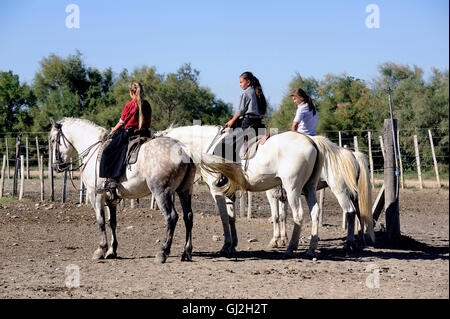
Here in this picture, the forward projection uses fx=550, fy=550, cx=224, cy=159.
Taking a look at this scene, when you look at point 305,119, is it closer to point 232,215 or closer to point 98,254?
point 232,215

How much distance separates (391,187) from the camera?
9500 millimetres

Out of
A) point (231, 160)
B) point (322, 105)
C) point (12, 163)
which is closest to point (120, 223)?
point (231, 160)

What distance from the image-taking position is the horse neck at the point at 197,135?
8523 mm

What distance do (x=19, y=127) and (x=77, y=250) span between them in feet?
79.2

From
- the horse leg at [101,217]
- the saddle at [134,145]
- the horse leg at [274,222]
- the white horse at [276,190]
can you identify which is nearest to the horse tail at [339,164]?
the white horse at [276,190]

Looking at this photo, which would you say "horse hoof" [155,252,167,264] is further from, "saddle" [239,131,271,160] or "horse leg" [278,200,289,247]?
"horse leg" [278,200,289,247]

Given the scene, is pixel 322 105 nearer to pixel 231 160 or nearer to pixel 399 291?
pixel 231 160

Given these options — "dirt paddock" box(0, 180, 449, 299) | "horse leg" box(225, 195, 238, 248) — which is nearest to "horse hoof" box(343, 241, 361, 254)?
"dirt paddock" box(0, 180, 449, 299)

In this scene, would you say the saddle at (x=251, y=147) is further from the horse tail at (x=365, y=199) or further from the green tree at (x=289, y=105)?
the green tree at (x=289, y=105)

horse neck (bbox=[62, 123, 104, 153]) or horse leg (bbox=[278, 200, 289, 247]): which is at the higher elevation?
horse neck (bbox=[62, 123, 104, 153])

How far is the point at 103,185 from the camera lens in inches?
328

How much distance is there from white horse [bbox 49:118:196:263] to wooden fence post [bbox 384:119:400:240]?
11.5 feet

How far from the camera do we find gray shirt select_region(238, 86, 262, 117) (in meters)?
8.30

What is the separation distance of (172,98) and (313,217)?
22.7 m
